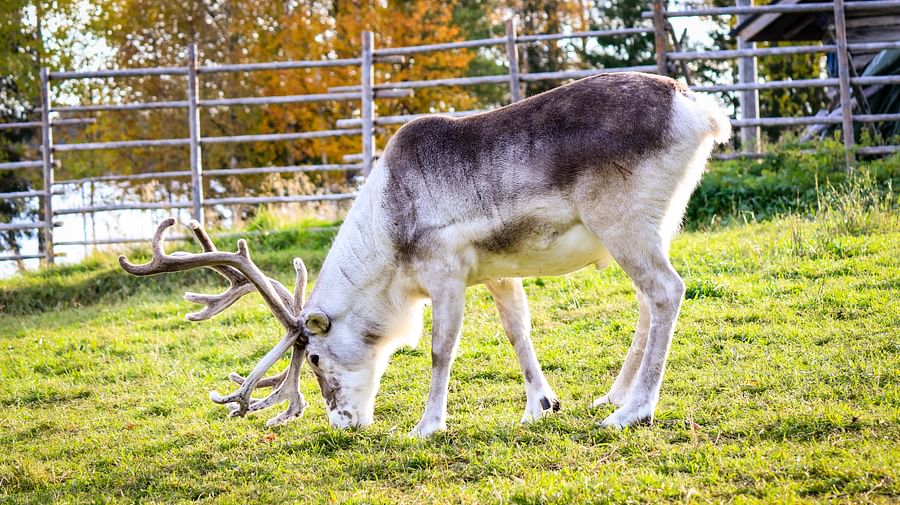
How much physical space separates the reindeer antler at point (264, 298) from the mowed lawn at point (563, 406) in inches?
9.2

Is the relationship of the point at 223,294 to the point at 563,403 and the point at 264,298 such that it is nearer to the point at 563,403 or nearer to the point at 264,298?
the point at 264,298

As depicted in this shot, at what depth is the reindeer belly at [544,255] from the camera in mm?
5281

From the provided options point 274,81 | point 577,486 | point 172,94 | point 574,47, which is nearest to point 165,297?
point 577,486

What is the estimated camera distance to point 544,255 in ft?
17.7

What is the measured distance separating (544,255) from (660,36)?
837cm

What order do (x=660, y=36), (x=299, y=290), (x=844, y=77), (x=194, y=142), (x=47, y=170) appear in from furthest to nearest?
(x=47, y=170), (x=194, y=142), (x=660, y=36), (x=844, y=77), (x=299, y=290)

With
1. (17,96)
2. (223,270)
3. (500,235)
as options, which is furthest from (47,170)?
(17,96)

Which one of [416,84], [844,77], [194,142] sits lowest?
[194,142]

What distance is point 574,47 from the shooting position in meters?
26.6

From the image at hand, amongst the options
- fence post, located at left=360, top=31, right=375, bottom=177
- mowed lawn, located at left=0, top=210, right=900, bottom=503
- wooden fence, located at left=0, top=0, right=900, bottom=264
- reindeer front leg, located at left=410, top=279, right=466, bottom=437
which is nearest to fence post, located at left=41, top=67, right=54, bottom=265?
wooden fence, located at left=0, top=0, right=900, bottom=264

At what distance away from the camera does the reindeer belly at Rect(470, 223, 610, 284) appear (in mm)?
5281

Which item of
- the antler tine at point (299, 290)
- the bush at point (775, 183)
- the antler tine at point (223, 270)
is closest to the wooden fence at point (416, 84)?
the bush at point (775, 183)

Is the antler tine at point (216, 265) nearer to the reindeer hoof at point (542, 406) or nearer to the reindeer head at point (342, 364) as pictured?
the reindeer head at point (342, 364)

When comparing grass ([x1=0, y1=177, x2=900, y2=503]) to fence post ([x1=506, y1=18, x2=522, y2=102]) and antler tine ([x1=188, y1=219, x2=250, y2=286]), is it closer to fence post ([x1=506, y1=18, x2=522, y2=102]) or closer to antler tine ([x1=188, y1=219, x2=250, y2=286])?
antler tine ([x1=188, y1=219, x2=250, y2=286])
